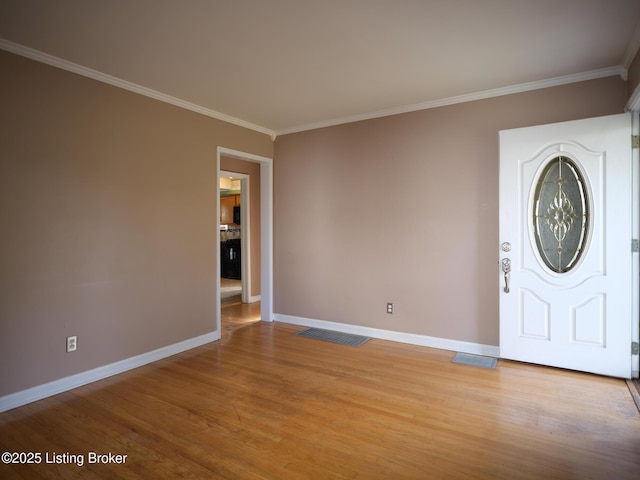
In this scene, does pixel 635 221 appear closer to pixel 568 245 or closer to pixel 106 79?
pixel 568 245

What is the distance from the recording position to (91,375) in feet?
10.5

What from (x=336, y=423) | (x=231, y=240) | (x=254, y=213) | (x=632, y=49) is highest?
(x=632, y=49)

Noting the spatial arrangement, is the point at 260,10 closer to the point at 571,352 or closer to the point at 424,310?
the point at 424,310

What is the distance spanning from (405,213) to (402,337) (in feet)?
4.62

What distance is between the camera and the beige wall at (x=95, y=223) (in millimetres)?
2773

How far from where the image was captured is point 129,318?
3.51 metres

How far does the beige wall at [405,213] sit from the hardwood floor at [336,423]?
0.76 m

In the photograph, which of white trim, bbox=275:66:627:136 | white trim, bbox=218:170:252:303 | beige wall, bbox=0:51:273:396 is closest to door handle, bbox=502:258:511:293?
white trim, bbox=275:66:627:136

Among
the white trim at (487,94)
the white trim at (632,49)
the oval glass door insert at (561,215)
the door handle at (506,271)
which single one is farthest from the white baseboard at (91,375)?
the white trim at (632,49)

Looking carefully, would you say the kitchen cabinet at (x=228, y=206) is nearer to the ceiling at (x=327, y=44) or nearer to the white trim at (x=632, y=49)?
the ceiling at (x=327, y=44)

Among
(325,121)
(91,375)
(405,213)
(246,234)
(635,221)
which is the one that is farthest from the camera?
(246,234)

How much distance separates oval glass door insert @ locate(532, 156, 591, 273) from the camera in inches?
129

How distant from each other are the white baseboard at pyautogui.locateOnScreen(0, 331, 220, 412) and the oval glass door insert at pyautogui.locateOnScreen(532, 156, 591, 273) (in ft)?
12.0

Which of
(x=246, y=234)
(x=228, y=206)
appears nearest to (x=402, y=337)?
(x=246, y=234)
